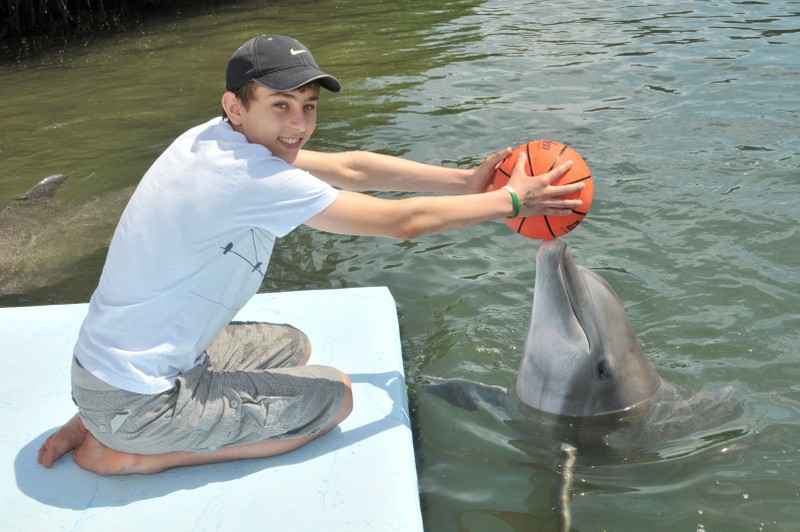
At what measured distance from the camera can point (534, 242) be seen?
21.0 feet

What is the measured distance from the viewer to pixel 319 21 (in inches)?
603

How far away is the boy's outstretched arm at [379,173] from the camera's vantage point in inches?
159

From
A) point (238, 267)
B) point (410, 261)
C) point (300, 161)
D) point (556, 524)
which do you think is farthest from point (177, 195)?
point (410, 261)

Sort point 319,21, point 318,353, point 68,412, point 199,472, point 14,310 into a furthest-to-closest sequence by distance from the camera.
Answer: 1. point 319,21
2. point 14,310
3. point 318,353
4. point 68,412
5. point 199,472

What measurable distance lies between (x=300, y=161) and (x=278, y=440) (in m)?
1.28

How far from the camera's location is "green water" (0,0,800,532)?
3965 mm

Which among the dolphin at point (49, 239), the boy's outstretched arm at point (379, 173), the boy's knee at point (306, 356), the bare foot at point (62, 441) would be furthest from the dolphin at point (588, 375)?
the dolphin at point (49, 239)

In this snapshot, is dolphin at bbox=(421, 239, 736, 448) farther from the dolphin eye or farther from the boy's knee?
the boy's knee

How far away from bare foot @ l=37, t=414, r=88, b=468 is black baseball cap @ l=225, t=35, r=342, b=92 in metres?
1.52

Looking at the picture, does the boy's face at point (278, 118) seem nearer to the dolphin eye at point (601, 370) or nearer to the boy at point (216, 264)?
the boy at point (216, 264)

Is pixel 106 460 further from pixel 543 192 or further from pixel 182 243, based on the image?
pixel 543 192

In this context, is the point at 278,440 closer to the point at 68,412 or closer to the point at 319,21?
the point at 68,412

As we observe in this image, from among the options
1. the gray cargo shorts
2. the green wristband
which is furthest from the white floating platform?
the green wristband

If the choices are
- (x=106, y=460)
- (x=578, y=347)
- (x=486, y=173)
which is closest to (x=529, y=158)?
(x=486, y=173)
